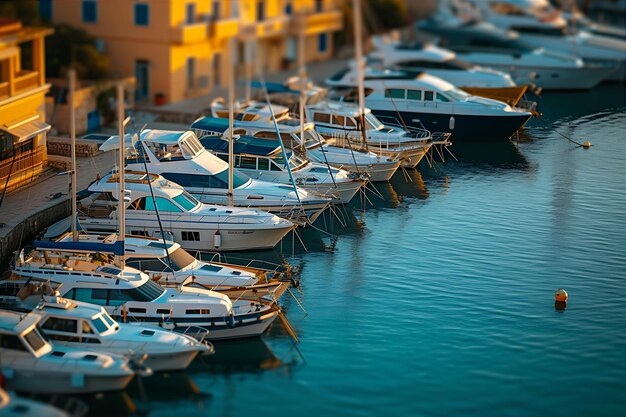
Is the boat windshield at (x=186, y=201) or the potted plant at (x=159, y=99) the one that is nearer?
the boat windshield at (x=186, y=201)

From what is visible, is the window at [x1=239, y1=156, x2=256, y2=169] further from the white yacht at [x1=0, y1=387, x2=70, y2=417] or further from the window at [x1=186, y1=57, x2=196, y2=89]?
the white yacht at [x1=0, y1=387, x2=70, y2=417]

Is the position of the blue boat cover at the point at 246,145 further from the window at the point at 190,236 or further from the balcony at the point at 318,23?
the balcony at the point at 318,23

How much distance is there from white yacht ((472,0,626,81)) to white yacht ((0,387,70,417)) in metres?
51.7

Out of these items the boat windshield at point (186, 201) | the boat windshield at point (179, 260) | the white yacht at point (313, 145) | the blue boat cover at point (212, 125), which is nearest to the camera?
the boat windshield at point (179, 260)

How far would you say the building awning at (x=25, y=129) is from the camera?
39.1m

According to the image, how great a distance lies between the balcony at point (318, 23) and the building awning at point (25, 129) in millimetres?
26144

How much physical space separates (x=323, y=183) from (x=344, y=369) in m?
13.9

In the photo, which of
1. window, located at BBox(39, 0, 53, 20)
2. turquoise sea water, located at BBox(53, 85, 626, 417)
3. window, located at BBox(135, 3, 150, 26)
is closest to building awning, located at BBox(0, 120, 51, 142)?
turquoise sea water, located at BBox(53, 85, 626, 417)

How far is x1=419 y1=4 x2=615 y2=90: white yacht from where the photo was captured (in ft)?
211

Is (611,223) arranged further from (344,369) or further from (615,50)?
(615,50)

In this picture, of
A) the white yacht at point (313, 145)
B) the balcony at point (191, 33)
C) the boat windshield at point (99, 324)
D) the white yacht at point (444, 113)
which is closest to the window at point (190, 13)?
the balcony at point (191, 33)

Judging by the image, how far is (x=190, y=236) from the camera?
1396 inches

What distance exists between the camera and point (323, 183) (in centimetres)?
4059

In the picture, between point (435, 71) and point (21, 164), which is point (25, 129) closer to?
point (21, 164)
